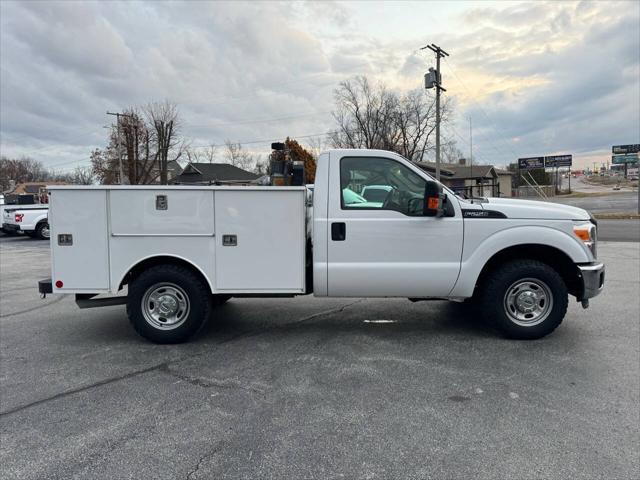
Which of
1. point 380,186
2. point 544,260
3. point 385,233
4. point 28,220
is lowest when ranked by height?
point 544,260

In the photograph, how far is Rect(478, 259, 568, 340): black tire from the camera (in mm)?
5031

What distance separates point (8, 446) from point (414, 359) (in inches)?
134

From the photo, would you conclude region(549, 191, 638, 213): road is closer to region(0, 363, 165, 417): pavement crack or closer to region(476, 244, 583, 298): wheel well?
region(476, 244, 583, 298): wheel well

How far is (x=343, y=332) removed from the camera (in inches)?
220

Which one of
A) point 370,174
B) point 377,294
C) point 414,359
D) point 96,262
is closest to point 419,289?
point 377,294

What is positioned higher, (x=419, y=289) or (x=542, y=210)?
(x=542, y=210)

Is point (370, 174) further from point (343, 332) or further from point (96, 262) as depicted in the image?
point (96, 262)

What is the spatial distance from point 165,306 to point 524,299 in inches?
154

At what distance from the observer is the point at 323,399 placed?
3768mm

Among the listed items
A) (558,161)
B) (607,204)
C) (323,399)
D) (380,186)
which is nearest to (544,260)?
(380,186)

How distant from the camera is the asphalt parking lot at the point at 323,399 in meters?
2.91

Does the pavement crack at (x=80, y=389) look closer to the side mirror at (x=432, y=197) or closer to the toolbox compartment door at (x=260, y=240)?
the toolbox compartment door at (x=260, y=240)

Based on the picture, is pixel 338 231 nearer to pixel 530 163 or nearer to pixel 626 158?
pixel 626 158

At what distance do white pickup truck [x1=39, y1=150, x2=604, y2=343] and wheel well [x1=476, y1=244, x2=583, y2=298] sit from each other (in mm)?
83
